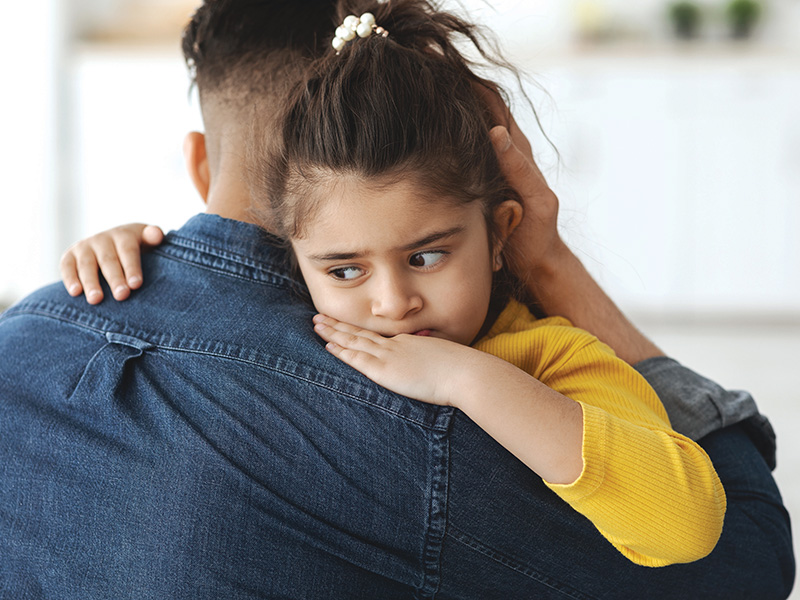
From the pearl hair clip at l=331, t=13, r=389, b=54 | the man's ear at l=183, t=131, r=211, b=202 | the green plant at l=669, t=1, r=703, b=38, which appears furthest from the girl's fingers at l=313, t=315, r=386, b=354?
the green plant at l=669, t=1, r=703, b=38

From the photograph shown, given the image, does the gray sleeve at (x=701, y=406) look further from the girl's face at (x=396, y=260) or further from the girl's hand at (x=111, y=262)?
the girl's hand at (x=111, y=262)

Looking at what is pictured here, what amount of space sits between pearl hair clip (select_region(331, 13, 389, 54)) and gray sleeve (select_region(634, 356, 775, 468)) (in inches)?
23.0

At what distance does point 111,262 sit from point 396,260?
0.34m

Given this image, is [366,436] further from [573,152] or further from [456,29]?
[573,152]

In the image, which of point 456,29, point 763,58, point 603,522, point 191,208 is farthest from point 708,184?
point 603,522

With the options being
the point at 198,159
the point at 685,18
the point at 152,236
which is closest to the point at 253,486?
the point at 152,236

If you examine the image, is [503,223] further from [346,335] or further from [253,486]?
[253,486]

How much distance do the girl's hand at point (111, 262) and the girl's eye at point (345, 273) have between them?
0.75 ft

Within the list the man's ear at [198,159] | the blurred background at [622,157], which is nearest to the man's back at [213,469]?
the man's ear at [198,159]

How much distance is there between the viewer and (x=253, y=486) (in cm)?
86

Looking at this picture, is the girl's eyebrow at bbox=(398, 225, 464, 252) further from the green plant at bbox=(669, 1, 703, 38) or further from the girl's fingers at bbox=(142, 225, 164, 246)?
the green plant at bbox=(669, 1, 703, 38)

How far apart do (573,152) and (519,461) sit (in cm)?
385

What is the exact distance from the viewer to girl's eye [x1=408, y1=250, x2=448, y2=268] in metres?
1.09

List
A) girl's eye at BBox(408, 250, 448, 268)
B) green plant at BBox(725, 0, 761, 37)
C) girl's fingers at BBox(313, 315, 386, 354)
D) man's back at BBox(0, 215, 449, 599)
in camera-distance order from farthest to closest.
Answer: green plant at BBox(725, 0, 761, 37), girl's eye at BBox(408, 250, 448, 268), girl's fingers at BBox(313, 315, 386, 354), man's back at BBox(0, 215, 449, 599)
